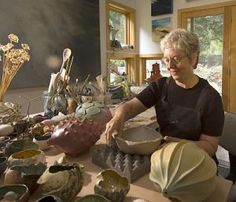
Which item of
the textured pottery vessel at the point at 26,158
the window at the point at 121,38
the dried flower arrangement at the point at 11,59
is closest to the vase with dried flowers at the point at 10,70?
the dried flower arrangement at the point at 11,59

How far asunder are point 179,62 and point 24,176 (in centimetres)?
87

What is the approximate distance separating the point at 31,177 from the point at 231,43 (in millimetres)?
3118

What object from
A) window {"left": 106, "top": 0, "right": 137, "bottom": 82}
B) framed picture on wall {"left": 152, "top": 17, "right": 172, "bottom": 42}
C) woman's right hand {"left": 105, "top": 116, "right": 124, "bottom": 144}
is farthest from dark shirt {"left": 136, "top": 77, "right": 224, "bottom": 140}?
framed picture on wall {"left": 152, "top": 17, "right": 172, "bottom": 42}

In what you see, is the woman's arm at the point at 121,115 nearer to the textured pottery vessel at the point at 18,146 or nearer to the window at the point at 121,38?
the textured pottery vessel at the point at 18,146

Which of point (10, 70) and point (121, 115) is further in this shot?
point (10, 70)

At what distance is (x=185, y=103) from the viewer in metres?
1.24

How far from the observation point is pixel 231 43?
10.2 ft

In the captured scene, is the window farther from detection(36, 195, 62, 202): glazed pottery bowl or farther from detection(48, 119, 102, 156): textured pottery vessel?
detection(36, 195, 62, 202): glazed pottery bowl

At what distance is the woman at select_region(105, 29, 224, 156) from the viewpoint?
44.0 inches

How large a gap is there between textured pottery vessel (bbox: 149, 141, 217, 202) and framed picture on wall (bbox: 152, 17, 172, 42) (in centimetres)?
313

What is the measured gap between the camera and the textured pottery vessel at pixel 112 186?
1.91 feet

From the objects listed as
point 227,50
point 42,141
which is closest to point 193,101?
point 42,141

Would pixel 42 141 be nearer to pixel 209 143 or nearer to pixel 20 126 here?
pixel 20 126

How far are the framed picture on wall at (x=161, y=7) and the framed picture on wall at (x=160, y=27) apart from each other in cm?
9
